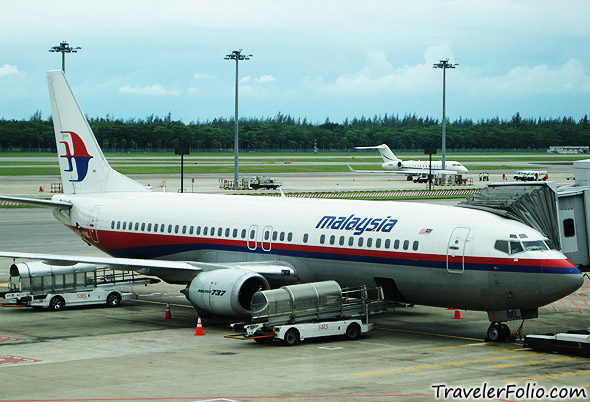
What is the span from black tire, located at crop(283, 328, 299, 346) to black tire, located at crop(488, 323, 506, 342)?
20.7 ft

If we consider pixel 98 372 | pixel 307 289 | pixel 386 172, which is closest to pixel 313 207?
pixel 307 289

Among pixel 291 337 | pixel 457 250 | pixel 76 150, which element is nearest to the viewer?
pixel 291 337

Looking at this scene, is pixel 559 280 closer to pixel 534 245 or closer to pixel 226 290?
pixel 534 245

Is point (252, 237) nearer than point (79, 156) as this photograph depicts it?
Yes

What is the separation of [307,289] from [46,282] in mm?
12876

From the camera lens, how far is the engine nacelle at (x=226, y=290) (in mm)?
29503

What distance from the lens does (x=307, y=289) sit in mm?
28406

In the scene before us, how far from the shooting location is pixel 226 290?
2961 cm

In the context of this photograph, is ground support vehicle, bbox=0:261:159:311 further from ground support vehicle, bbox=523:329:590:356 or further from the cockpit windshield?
ground support vehicle, bbox=523:329:590:356

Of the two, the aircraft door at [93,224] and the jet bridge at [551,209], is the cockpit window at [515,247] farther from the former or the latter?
the aircraft door at [93,224]

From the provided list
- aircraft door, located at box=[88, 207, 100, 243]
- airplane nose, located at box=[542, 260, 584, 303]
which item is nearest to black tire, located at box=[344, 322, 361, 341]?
airplane nose, located at box=[542, 260, 584, 303]

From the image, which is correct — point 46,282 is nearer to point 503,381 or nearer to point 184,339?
point 184,339

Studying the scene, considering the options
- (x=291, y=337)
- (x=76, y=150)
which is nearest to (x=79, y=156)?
(x=76, y=150)

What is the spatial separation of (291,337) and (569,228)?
1099 centimetres
